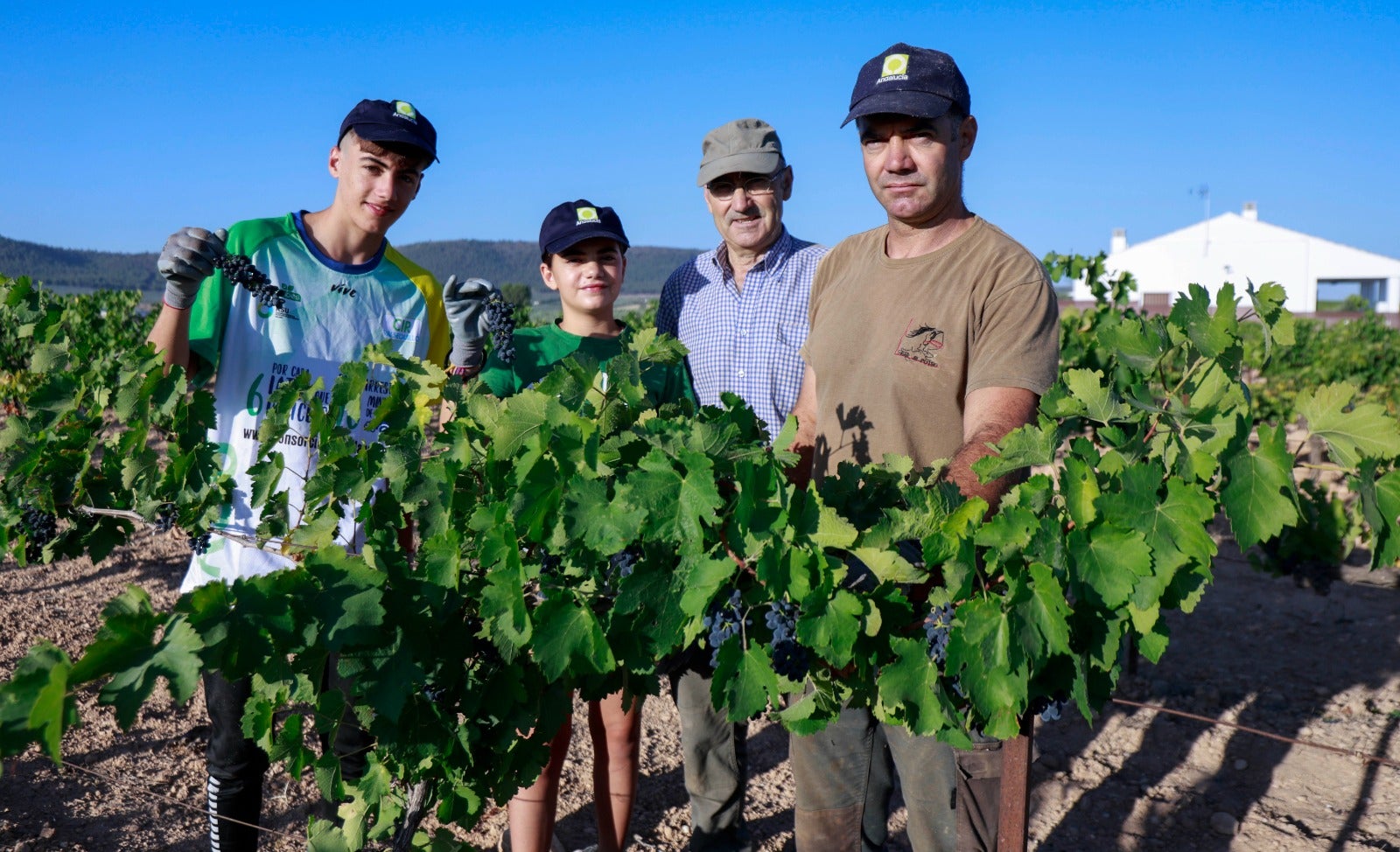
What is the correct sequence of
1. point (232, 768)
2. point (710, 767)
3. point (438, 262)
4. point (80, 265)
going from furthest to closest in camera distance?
point (80, 265) < point (438, 262) < point (710, 767) < point (232, 768)

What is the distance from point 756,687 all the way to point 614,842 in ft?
6.27

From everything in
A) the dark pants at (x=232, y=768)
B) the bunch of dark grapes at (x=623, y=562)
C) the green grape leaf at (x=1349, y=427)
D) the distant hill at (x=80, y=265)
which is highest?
the distant hill at (x=80, y=265)

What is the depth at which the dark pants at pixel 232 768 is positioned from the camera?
107 inches

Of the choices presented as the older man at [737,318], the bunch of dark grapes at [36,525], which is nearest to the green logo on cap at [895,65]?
the older man at [737,318]

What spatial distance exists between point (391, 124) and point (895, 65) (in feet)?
4.44

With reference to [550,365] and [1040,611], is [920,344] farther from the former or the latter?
[550,365]

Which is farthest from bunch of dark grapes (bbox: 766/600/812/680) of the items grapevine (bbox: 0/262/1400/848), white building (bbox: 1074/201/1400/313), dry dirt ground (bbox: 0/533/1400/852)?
white building (bbox: 1074/201/1400/313)

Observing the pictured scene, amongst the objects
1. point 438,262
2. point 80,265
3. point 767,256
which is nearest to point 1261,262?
point 438,262

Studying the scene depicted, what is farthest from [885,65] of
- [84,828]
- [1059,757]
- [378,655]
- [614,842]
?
[84,828]

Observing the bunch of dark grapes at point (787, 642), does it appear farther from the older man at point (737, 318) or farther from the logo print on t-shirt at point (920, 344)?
the older man at point (737, 318)

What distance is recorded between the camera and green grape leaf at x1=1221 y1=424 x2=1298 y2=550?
4.86 feet

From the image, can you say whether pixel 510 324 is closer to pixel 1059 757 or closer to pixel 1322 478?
pixel 1059 757

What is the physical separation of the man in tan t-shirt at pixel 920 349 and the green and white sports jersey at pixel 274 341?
130 centimetres

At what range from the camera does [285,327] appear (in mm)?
2875
